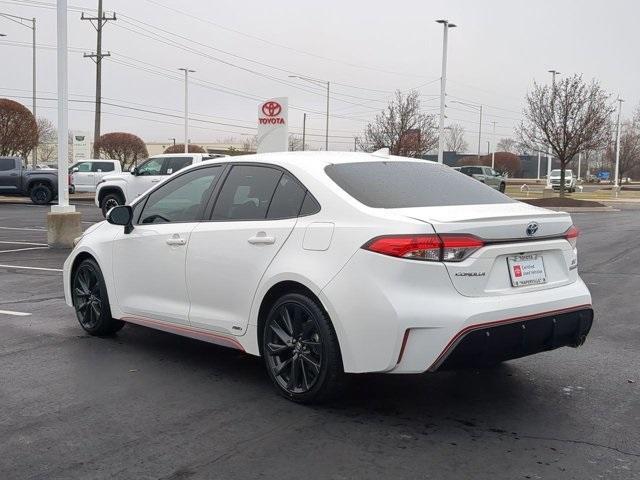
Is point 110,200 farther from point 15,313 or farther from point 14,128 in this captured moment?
point 14,128

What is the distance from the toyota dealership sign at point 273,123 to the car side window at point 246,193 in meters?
14.4

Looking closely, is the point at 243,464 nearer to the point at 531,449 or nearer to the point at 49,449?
the point at 49,449

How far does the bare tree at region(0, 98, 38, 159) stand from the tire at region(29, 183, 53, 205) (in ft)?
40.1

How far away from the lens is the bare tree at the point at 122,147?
57.1 meters

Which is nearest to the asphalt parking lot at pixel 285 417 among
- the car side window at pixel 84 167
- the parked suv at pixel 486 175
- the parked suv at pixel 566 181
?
the car side window at pixel 84 167

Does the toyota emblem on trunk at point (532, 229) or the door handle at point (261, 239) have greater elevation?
the toyota emblem on trunk at point (532, 229)

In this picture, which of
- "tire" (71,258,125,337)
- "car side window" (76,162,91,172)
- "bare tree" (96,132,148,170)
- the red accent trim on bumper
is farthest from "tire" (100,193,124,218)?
"bare tree" (96,132,148,170)

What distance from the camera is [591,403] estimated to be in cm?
477

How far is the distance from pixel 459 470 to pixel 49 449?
85.7 inches

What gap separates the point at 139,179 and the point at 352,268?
18100 mm

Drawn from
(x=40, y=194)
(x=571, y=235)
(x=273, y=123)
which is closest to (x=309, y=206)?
(x=571, y=235)

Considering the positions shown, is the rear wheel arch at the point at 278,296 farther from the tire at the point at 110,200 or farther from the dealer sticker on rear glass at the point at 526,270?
the tire at the point at 110,200

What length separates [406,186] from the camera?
16.2 ft

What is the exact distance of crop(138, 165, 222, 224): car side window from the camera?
565cm
